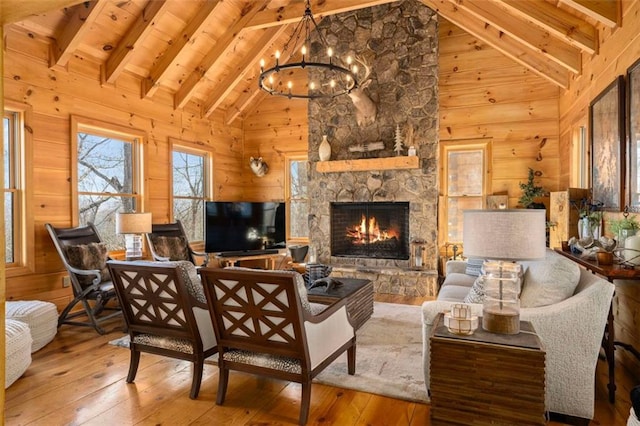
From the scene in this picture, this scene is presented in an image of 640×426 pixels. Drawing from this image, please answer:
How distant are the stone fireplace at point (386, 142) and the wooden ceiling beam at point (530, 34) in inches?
45.4

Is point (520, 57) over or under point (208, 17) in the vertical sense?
under

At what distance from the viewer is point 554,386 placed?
2.16 meters

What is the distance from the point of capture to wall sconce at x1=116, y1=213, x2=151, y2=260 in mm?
4434

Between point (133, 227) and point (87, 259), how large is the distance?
60cm

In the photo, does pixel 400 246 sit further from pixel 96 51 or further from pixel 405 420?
pixel 96 51

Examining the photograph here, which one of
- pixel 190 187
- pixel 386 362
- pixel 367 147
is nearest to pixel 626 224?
pixel 386 362

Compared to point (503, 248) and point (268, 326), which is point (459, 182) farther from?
point (268, 326)

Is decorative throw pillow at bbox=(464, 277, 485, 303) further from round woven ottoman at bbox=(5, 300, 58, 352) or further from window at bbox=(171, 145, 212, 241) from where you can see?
window at bbox=(171, 145, 212, 241)

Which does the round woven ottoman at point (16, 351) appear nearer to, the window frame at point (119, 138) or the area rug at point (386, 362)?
the area rug at point (386, 362)

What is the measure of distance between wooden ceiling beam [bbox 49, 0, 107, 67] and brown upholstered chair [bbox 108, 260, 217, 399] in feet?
9.56

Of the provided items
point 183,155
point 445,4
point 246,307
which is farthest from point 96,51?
point 445,4

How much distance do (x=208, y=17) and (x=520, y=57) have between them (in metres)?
4.12

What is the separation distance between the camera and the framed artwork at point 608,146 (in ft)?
9.74

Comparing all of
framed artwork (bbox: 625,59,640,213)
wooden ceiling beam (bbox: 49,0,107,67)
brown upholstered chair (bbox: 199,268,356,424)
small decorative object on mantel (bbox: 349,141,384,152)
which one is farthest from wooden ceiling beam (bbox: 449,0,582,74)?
wooden ceiling beam (bbox: 49,0,107,67)
